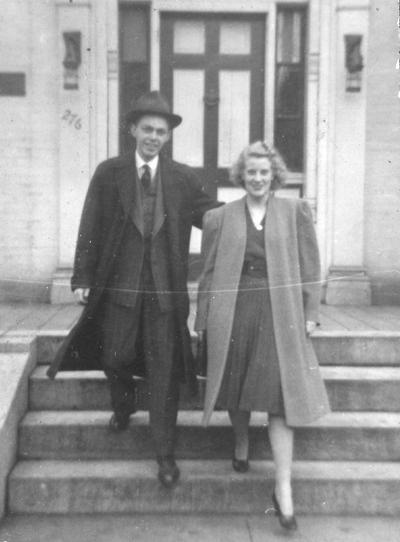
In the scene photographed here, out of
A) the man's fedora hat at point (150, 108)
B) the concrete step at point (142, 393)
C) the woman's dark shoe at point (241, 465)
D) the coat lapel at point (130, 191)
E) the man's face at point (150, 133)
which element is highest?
the man's fedora hat at point (150, 108)

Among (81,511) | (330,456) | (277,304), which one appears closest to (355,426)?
(330,456)

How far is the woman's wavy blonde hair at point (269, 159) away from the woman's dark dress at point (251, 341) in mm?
260

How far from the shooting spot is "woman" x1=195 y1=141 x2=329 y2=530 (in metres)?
3.57

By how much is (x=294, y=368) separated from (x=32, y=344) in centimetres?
177

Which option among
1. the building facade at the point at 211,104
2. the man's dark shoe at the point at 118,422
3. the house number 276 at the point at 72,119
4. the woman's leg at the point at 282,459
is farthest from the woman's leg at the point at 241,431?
the house number 276 at the point at 72,119

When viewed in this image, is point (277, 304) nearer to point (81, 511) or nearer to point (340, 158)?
point (81, 511)

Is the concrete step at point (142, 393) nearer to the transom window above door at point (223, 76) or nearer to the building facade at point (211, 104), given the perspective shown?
the building facade at point (211, 104)

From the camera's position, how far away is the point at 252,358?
12.0 ft

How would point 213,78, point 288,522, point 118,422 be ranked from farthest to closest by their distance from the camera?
point 213,78
point 118,422
point 288,522

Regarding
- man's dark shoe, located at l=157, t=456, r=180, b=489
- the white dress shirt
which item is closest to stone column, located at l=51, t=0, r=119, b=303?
the white dress shirt

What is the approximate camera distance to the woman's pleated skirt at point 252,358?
3582mm

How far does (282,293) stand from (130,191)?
39.6 inches

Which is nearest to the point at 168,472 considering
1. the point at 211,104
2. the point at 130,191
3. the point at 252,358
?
the point at 252,358

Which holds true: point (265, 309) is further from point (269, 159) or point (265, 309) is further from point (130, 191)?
point (130, 191)
